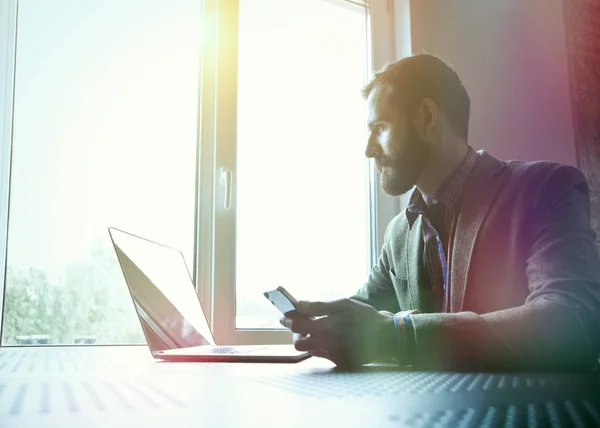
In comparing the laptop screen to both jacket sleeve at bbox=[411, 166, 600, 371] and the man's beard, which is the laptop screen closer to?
jacket sleeve at bbox=[411, 166, 600, 371]

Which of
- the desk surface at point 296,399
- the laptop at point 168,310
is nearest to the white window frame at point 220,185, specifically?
the laptop at point 168,310

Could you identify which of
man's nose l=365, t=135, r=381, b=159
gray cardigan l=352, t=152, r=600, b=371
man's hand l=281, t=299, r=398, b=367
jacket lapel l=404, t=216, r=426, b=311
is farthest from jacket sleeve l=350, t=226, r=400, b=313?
man's hand l=281, t=299, r=398, b=367

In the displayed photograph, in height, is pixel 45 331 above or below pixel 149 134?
below

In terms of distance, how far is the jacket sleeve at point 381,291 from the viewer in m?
1.54

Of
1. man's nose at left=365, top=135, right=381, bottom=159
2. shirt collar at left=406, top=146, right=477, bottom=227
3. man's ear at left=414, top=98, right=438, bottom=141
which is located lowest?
shirt collar at left=406, top=146, right=477, bottom=227

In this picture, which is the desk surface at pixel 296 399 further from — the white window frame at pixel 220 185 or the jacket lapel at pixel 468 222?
the white window frame at pixel 220 185

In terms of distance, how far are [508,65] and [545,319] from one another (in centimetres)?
168

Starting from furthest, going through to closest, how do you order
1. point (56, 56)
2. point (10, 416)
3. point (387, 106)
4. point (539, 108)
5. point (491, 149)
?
point (539, 108)
point (491, 149)
point (56, 56)
point (387, 106)
point (10, 416)

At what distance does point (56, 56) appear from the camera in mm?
1594

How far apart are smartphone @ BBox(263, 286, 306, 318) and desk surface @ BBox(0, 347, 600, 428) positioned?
0.20 metres

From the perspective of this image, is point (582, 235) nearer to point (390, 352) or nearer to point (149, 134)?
point (390, 352)

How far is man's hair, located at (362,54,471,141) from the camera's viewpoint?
1424 mm

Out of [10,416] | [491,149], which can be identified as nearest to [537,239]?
[10,416]

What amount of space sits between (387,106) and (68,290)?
3.29ft
